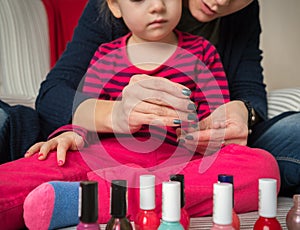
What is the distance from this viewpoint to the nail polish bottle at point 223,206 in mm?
578

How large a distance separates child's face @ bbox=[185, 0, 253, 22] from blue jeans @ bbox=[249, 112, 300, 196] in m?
0.27

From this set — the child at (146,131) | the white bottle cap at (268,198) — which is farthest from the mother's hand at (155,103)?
the white bottle cap at (268,198)

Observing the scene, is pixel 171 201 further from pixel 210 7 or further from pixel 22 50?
pixel 22 50

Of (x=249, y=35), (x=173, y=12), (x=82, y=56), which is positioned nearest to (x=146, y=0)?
(x=173, y=12)

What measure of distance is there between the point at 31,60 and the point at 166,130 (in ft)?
2.25

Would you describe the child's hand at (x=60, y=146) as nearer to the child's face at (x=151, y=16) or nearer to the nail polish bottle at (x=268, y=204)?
the child's face at (x=151, y=16)

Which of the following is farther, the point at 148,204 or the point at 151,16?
the point at 151,16

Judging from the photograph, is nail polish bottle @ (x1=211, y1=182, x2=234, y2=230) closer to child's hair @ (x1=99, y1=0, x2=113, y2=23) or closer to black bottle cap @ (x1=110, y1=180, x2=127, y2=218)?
black bottle cap @ (x1=110, y1=180, x2=127, y2=218)

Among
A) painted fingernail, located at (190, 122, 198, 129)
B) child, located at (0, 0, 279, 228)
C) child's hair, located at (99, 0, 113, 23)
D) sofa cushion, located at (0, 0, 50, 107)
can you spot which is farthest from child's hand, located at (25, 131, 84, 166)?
sofa cushion, located at (0, 0, 50, 107)

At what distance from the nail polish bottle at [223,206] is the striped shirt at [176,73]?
35 centimetres

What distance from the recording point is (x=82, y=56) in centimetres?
115

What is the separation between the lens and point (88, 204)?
1.88 ft

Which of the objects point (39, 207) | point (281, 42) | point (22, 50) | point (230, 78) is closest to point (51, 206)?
point (39, 207)

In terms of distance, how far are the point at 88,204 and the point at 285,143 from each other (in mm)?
542
